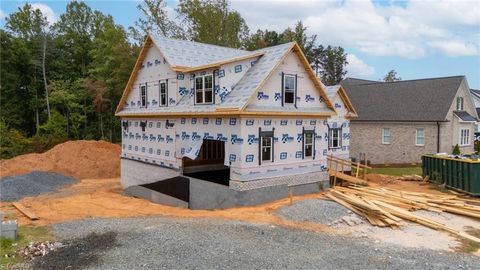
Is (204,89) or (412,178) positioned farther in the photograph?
(412,178)

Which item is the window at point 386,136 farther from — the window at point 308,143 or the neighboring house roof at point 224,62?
the window at point 308,143

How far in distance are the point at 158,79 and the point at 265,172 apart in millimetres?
9458

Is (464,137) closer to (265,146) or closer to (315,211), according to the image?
(265,146)

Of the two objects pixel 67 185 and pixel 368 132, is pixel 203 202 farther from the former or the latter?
pixel 368 132

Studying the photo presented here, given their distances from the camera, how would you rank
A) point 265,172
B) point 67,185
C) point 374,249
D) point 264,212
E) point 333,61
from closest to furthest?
point 374,249 → point 264,212 → point 265,172 → point 67,185 → point 333,61

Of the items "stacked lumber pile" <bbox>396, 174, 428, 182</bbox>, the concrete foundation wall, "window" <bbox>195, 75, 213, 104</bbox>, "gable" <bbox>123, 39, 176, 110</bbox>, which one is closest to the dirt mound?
the concrete foundation wall

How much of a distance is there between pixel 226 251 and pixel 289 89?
10.4 m

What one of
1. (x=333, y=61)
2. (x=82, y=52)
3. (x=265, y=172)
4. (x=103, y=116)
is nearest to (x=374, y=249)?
(x=265, y=172)

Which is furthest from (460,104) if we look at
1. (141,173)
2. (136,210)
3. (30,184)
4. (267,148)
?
(30,184)

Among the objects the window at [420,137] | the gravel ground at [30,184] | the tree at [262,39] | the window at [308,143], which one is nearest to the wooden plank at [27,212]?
the gravel ground at [30,184]

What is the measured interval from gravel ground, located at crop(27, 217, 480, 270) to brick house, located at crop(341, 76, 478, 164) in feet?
75.1

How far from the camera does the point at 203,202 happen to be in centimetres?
1822

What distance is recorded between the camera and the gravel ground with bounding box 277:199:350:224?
1390 centimetres

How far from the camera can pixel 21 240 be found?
11.8 m
